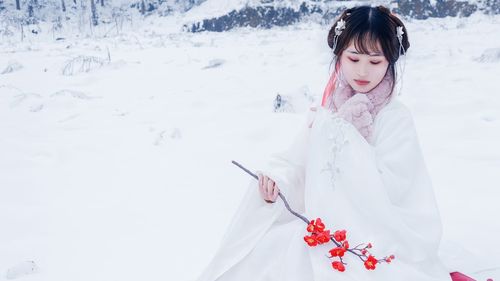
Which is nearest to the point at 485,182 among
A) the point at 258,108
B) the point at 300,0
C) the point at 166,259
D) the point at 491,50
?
the point at 166,259

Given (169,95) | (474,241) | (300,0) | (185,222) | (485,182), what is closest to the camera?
(474,241)

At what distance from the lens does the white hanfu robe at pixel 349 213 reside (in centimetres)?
146

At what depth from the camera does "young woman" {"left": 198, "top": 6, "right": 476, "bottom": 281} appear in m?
1.49

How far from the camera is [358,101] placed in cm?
161

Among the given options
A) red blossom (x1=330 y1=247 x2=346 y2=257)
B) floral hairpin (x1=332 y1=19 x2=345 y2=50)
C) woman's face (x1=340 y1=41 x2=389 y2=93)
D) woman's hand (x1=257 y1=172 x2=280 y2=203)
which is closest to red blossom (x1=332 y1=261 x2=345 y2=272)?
red blossom (x1=330 y1=247 x2=346 y2=257)

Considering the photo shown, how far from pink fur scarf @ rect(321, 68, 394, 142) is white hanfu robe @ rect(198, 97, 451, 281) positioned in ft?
0.11

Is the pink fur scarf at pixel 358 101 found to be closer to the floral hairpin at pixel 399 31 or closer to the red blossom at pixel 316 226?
the floral hairpin at pixel 399 31

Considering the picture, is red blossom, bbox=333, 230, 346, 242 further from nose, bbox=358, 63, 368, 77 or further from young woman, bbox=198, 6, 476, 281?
nose, bbox=358, 63, 368, 77

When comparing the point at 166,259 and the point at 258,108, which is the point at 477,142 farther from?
the point at 166,259

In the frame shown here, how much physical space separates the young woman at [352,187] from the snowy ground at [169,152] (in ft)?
0.99

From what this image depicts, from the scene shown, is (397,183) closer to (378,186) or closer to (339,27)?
(378,186)

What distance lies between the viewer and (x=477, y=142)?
3705 millimetres

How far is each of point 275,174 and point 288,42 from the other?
874 centimetres

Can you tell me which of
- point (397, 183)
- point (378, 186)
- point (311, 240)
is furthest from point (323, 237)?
point (397, 183)
